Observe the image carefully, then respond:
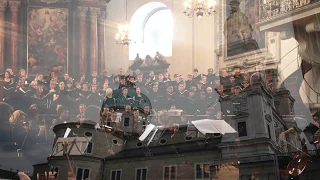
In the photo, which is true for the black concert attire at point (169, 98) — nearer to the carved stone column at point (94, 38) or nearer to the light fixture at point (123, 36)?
the light fixture at point (123, 36)

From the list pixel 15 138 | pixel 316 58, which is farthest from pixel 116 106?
pixel 316 58

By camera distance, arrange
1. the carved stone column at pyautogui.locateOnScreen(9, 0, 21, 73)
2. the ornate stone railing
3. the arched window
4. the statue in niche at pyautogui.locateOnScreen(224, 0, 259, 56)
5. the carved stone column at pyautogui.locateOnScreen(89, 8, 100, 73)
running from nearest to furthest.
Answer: the ornate stone railing
the statue in niche at pyautogui.locateOnScreen(224, 0, 259, 56)
the arched window
the carved stone column at pyautogui.locateOnScreen(89, 8, 100, 73)
the carved stone column at pyautogui.locateOnScreen(9, 0, 21, 73)

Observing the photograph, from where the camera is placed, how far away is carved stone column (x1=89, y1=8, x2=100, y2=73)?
8.74m

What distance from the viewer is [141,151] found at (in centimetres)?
834

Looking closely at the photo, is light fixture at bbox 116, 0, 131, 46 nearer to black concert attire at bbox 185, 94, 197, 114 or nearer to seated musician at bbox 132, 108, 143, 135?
seated musician at bbox 132, 108, 143, 135

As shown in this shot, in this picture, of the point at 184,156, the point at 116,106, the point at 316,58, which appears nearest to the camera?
the point at 316,58

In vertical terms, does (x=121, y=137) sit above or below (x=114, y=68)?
below

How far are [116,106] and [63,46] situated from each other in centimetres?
154

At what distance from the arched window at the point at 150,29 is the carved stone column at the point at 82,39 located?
0.89m

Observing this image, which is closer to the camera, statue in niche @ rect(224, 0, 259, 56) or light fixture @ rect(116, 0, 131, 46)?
statue in niche @ rect(224, 0, 259, 56)

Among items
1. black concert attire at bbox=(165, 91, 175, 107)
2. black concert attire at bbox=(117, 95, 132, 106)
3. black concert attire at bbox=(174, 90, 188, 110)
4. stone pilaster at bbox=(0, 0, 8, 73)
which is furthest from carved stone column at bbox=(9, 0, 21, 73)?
black concert attire at bbox=(174, 90, 188, 110)

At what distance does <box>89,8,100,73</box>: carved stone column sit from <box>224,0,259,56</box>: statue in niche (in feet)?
7.91

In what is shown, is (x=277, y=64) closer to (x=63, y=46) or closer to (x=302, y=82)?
(x=302, y=82)

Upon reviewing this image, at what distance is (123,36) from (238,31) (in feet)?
6.80
